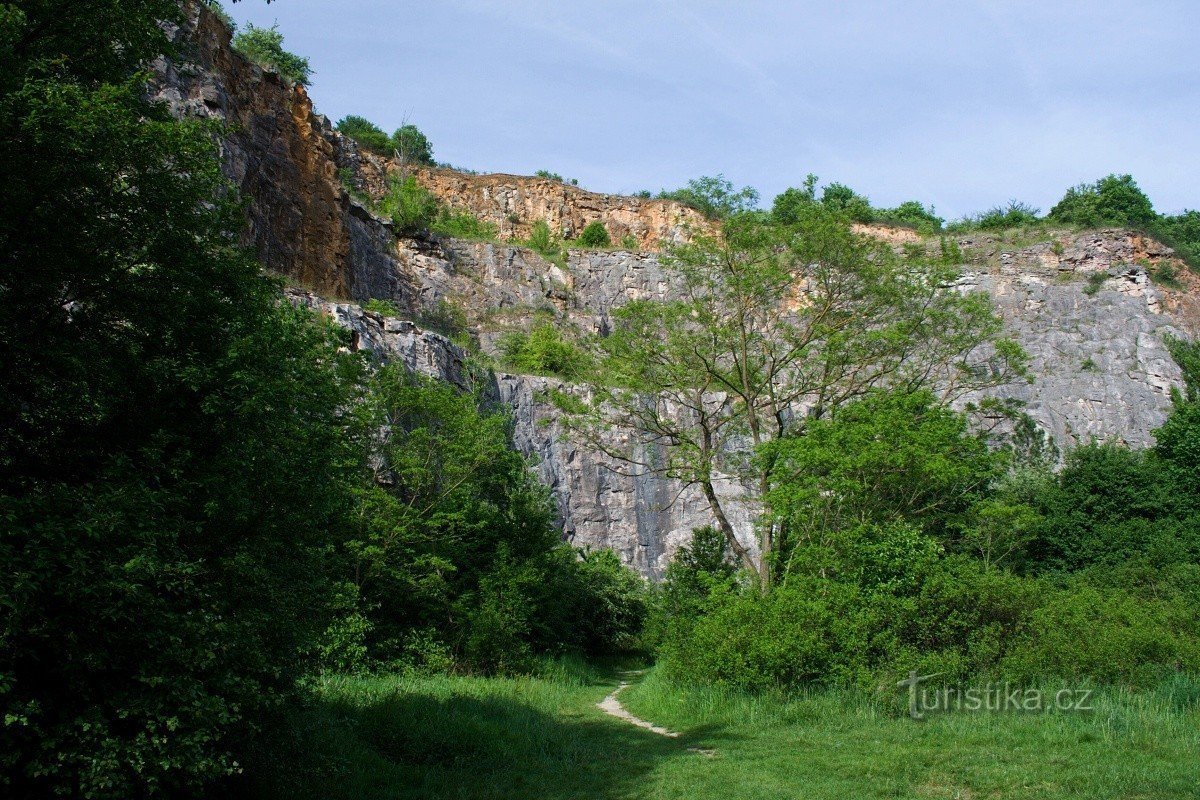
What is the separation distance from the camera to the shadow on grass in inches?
293

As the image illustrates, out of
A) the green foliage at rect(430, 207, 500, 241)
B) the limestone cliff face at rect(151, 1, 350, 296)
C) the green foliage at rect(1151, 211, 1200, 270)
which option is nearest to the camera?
the limestone cliff face at rect(151, 1, 350, 296)

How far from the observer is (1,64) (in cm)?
579

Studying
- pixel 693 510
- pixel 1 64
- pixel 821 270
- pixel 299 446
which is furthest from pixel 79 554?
pixel 693 510

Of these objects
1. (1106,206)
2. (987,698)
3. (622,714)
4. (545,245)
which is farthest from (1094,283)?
(622,714)

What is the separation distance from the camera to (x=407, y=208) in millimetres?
43312

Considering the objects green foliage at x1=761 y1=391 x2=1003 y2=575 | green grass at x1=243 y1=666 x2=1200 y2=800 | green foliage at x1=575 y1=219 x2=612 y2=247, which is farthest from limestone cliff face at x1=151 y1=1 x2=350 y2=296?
green grass at x1=243 y1=666 x2=1200 y2=800

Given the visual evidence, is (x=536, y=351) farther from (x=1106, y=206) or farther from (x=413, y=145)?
(x=1106, y=206)

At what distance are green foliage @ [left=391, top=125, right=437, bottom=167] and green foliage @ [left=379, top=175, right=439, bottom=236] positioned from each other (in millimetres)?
7977

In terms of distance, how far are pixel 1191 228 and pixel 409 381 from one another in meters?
58.9

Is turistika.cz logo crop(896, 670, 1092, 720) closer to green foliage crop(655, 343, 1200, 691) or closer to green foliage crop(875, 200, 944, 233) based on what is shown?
green foliage crop(655, 343, 1200, 691)

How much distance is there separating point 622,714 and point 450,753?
15.5 ft

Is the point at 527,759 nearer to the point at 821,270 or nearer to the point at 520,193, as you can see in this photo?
the point at 821,270

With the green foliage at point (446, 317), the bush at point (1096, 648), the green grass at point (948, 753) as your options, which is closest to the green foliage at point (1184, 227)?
the green foliage at point (446, 317)

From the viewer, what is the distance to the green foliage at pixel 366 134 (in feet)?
169
